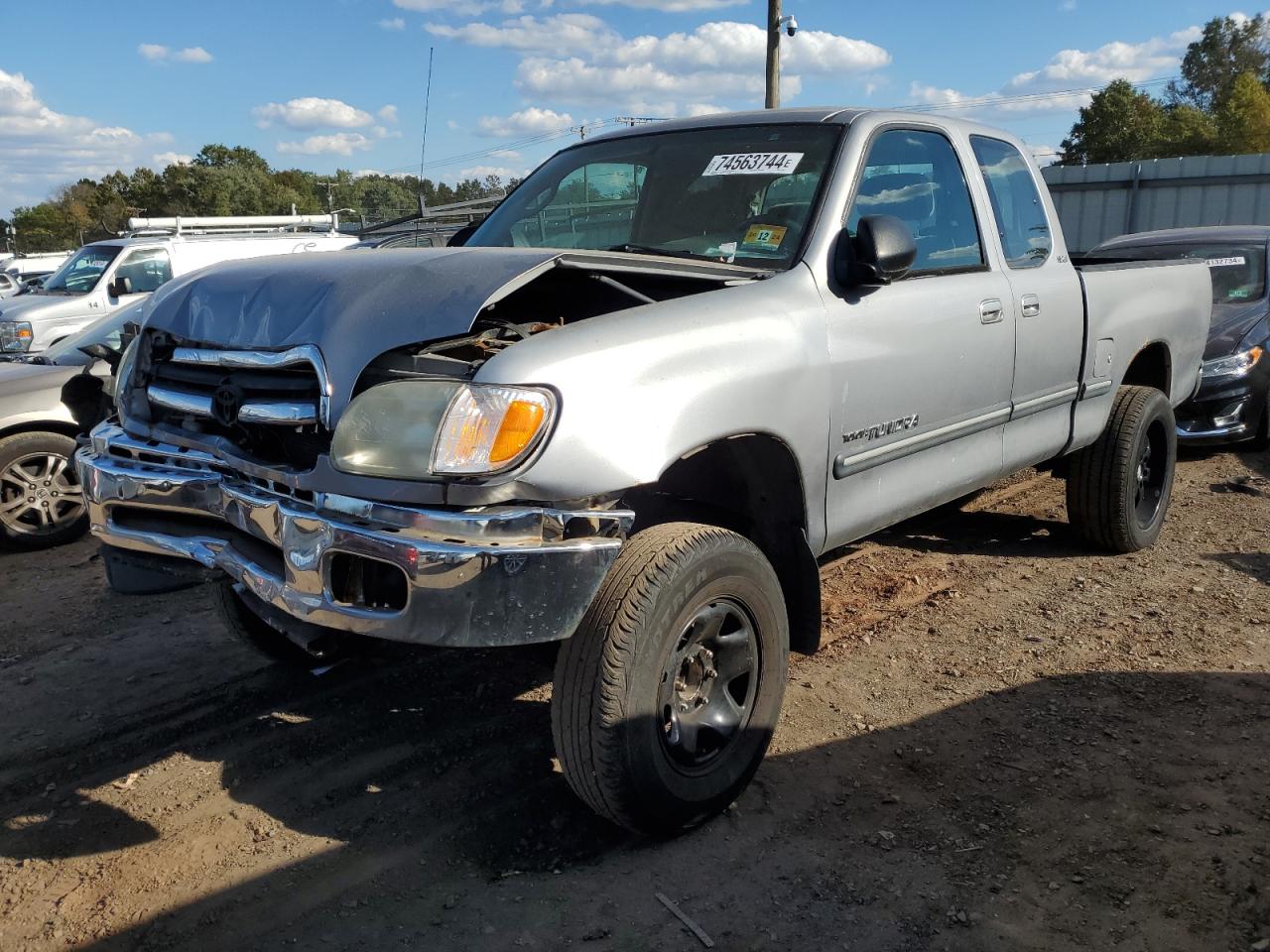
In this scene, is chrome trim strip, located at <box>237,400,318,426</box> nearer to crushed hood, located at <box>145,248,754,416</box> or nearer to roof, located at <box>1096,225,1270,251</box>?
crushed hood, located at <box>145,248,754,416</box>

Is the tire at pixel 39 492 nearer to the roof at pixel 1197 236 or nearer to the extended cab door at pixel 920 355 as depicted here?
the extended cab door at pixel 920 355

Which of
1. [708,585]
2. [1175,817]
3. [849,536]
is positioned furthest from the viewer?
[849,536]

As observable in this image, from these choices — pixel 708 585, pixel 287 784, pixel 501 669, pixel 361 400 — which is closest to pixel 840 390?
pixel 708 585

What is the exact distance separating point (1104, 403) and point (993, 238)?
130 cm

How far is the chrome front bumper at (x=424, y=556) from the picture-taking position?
242 cm

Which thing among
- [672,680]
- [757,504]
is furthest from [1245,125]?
[672,680]

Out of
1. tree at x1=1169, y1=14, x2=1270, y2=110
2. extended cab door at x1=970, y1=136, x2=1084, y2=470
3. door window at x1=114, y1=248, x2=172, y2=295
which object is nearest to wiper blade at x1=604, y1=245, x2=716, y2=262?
extended cab door at x1=970, y1=136, x2=1084, y2=470

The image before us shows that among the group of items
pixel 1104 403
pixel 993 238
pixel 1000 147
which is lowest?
pixel 1104 403

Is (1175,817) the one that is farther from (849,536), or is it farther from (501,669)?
(501,669)

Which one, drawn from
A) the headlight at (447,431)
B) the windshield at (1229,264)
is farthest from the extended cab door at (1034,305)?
the windshield at (1229,264)

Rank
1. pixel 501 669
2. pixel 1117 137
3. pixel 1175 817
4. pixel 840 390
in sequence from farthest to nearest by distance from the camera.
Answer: pixel 1117 137
pixel 501 669
pixel 840 390
pixel 1175 817

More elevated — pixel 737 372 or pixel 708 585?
pixel 737 372

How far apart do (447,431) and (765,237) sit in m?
1.54

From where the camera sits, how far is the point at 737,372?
2918 mm
